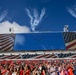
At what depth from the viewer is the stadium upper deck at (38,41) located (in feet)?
182

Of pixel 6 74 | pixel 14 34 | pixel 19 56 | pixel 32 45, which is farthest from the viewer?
pixel 14 34

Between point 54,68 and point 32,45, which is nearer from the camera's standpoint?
point 54,68

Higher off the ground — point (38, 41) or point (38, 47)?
point (38, 41)

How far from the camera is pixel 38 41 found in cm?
5788

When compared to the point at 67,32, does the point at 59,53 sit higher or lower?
lower

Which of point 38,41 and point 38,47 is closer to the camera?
point 38,47

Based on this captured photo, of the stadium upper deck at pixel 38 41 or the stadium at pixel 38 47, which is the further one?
the stadium upper deck at pixel 38 41

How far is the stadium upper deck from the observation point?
55.5 m

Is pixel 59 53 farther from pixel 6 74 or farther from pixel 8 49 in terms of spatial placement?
pixel 6 74

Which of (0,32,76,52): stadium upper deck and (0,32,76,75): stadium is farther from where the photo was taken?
(0,32,76,52): stadium upper deck

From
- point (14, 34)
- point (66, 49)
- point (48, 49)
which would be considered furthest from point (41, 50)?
point (14, 34)

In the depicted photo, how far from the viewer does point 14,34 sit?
203ft

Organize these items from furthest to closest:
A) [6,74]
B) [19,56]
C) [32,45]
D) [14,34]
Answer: [14,34]
[32,45]
[19,56]
[6,74]

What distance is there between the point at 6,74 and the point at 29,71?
4.41ft
